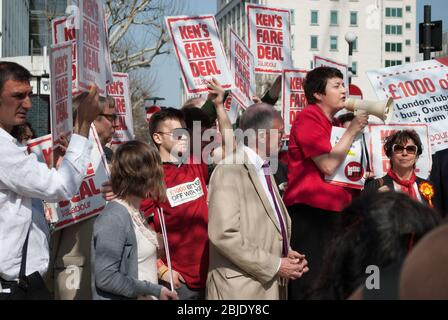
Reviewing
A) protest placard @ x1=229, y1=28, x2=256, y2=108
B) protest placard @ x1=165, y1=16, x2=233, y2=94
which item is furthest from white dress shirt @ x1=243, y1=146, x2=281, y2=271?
protest placard @ x1=229, y1=28, x2=256, y2=108

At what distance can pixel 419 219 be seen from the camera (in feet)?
6.47

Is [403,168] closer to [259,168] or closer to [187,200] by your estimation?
[259,168]

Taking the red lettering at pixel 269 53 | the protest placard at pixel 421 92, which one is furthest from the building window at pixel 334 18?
the protest placard at pixel 421 92

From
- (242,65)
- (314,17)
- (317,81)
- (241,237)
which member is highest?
(314,17)

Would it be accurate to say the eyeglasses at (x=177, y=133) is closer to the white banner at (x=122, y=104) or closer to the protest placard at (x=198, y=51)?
the protest placard at (x=198, y=51)

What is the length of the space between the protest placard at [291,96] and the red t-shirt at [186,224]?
2.59 m

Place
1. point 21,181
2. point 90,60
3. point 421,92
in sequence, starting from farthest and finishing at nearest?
point 421,92, point 90,60, point 21,181

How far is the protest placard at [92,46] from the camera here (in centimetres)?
473

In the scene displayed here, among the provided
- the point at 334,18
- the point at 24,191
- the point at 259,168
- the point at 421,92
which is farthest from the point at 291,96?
the point at 334,18

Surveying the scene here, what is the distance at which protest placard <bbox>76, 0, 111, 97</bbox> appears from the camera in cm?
473

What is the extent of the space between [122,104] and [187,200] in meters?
2.86

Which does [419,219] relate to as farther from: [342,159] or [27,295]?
[342,159]

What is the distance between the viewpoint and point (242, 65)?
7844 mm

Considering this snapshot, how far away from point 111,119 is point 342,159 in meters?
1.66
